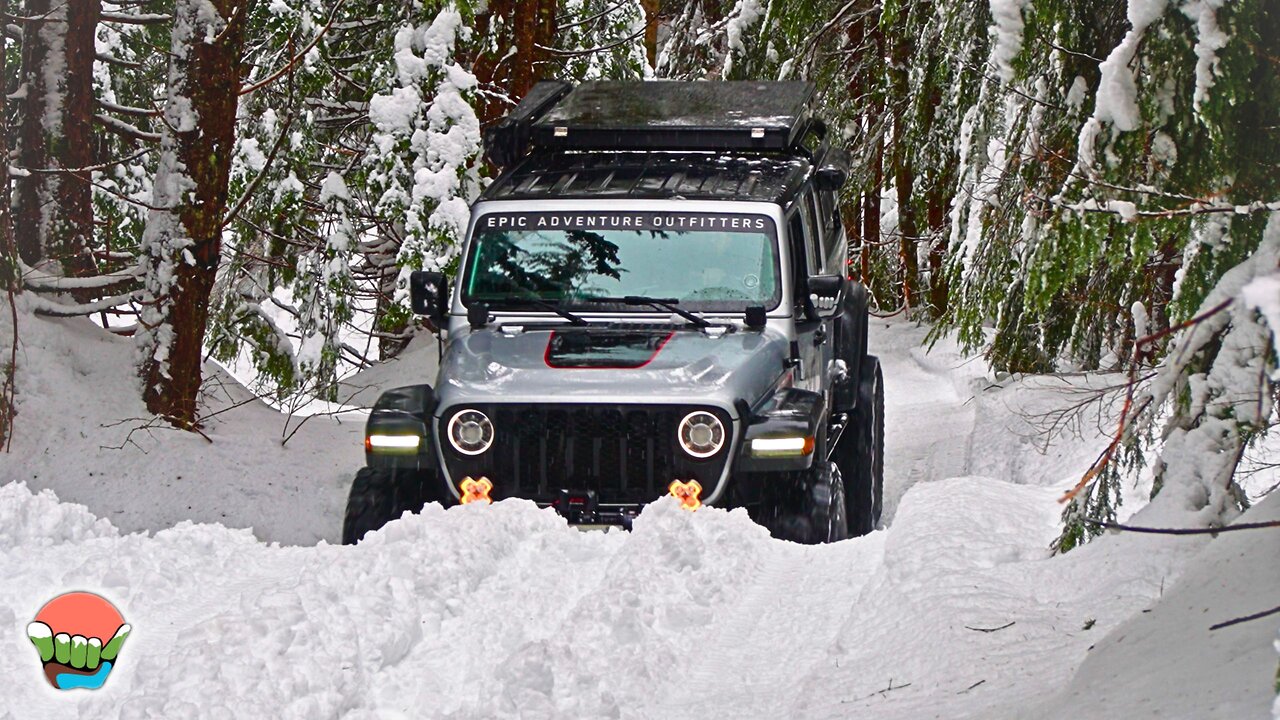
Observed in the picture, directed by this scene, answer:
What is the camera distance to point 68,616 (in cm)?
571

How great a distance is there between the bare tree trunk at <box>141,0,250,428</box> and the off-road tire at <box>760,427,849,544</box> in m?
4.70

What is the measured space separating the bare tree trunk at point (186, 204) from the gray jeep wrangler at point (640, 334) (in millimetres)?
2319

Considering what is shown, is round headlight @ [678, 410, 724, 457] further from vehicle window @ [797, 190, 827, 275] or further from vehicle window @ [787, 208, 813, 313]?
vehicle window @ [797, 190, 827, 275]

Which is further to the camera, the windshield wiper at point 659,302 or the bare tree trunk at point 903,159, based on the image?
the bare tree trunk at point 903,159

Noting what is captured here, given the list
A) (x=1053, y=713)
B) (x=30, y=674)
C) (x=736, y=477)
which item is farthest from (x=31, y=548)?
(x=1053, y=713)

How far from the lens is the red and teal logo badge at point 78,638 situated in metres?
5.00

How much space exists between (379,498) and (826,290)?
2.44 meters

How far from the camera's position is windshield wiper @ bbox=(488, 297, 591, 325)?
7297 mm

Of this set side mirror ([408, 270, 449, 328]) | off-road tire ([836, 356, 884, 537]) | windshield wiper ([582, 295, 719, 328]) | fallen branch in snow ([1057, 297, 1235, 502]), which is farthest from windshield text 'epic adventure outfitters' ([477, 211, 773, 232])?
fallen branch in snow ([1057, 297, 1235, 502])

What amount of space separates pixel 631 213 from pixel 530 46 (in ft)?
22.5

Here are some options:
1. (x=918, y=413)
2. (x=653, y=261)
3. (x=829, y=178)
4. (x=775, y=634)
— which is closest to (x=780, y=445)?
(x=775, y=634)

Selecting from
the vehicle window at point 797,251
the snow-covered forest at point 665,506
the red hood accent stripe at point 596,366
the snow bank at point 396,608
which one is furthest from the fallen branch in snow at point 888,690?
the vehicle window at point 797,251

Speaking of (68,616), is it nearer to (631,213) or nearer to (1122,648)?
(631,213)

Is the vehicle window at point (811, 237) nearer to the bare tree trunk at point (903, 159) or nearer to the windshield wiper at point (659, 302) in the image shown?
the windshield wiper at point (659, 302)
